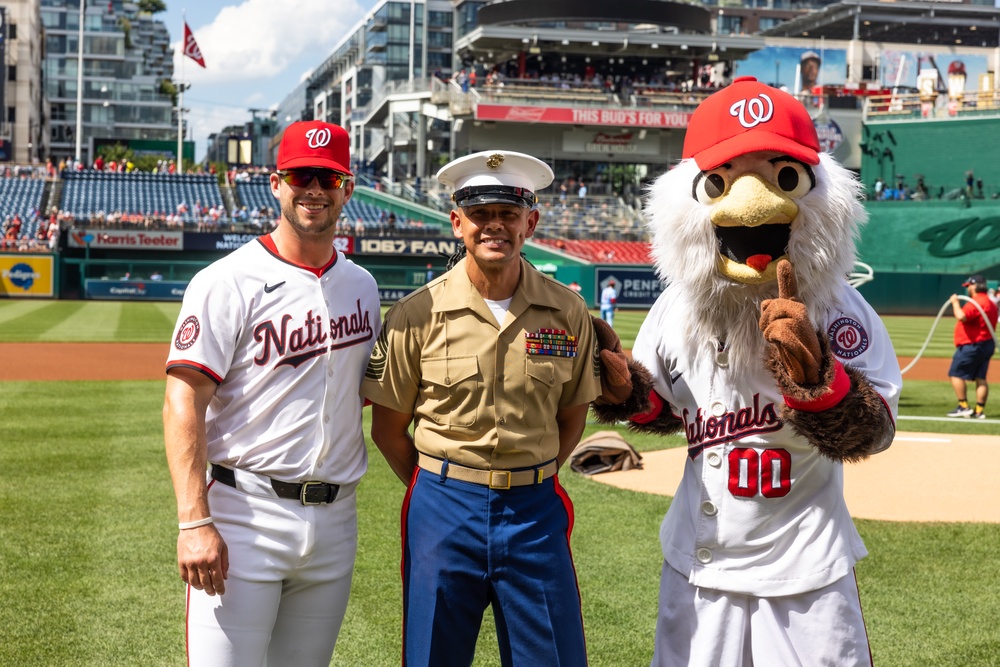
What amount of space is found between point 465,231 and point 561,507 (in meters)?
1.00

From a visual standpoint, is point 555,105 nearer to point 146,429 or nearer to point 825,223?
point 146,429

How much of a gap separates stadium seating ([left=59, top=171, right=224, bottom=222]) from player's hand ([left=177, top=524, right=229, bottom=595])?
39.8 meters

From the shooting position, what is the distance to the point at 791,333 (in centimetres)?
291

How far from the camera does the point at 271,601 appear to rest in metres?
3.38

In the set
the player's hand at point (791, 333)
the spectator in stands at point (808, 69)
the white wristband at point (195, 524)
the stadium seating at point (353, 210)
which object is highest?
the spectator in stands at point (808, 69)

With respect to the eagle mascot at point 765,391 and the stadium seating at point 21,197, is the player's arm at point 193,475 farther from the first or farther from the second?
the stadium seating at point 21,197

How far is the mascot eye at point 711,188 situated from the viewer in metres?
3.21

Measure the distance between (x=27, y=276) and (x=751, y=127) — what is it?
37.9 metres

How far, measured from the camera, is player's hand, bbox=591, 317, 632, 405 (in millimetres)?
3434

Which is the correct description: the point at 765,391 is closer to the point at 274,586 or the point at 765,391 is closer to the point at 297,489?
the point at 297,489

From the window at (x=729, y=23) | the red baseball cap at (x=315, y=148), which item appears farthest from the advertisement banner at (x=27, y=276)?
the window at (x=729, y=23)

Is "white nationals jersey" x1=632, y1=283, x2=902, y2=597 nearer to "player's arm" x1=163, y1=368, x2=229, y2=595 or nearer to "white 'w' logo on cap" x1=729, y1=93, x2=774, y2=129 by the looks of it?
"white 'w' logo on cap" x1=729, y1=93, x2=774, y2=129

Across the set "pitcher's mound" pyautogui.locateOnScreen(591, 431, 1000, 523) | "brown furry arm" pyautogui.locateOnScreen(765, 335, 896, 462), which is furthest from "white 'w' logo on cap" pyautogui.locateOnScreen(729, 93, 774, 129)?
"pitcher's mound" pyautogui.locateOnScreen(591, 431, 1000, 523)

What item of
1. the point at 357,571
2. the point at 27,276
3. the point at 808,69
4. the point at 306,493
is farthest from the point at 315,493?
the point at 808,69
